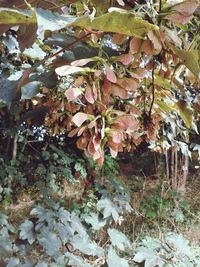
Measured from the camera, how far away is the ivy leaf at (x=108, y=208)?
2.08 meters

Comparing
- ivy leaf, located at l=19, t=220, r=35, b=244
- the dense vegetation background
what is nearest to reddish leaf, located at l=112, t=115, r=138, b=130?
the dense vegetation background

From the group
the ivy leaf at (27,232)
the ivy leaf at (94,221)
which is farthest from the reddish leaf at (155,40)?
the ivy leaf at (94,221)

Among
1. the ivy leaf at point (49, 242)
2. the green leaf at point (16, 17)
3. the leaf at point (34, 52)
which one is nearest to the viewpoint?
the green leaf at point (16, 17)

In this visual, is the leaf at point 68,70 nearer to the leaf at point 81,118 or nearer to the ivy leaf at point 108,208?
the leaf at point 81,118

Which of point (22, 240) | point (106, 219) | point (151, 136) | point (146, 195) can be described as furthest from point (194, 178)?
point (151, 136)

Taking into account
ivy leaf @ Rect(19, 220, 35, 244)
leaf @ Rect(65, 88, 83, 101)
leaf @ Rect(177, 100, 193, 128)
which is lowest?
ivy leaf @ Rect(19, 220, 35, 244)

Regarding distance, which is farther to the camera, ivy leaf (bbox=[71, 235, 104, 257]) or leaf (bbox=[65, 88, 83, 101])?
ivy leaf (bbox=[71, 235, 104, 257])

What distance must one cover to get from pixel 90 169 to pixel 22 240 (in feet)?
6.18

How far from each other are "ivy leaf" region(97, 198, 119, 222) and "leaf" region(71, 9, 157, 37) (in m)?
1.81

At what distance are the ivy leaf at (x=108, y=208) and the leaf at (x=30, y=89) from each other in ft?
5.23

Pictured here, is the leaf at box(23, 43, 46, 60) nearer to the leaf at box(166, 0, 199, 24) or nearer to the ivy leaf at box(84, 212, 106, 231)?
the leaf at box(166, 0, 199, 24)

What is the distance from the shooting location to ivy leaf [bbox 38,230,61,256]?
138 cm

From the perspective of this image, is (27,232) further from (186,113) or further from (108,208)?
(186,113)

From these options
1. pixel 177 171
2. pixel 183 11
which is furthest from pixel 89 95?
pixel 177 171
